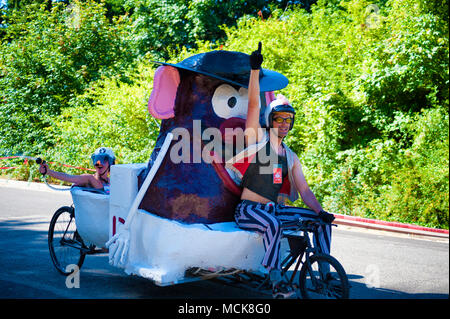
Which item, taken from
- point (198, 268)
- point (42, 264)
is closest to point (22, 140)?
point (42, 264)

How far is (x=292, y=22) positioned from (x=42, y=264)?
1058cm

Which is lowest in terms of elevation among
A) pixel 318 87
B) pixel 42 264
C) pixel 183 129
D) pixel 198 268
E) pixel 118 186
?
pixel 42 264

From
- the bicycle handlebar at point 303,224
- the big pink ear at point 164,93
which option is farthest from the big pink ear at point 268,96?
the bicycle handlebar at point 303,224

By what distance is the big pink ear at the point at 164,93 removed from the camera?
164 inches

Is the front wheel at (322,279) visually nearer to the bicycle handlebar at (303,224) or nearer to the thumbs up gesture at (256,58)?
the bicycle handlebar at (303,224)

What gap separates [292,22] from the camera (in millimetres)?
13688

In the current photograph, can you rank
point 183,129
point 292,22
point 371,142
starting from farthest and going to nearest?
point 292,22, point 371,142, point 183,129

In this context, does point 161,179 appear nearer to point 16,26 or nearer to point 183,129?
point 183,129

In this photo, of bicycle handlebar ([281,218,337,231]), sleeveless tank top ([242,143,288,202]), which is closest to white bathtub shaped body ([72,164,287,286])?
bicycle handlebar ([281,218,337,231])

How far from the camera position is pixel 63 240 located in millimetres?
5180

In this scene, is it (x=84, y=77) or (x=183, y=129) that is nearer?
(x=183, y=129)

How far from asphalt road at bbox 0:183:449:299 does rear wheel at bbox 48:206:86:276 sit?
14cm

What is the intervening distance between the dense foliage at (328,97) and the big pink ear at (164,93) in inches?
245

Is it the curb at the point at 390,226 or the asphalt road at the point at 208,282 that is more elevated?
the curb at the point at 390,226
